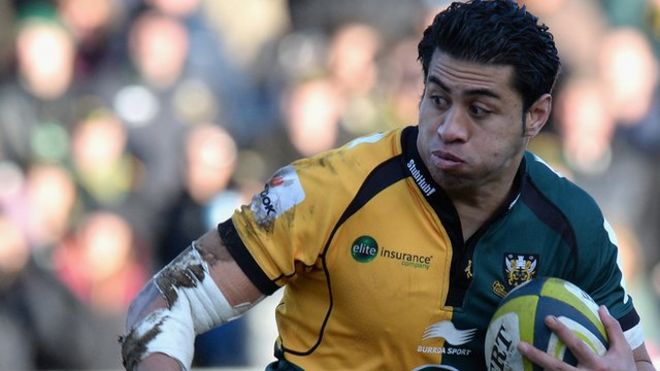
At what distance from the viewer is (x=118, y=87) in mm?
8234

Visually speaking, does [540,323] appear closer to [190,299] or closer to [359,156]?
[359,156]

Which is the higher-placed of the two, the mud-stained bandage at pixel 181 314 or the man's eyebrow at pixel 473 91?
the man's eyebrow at pixel 473 91

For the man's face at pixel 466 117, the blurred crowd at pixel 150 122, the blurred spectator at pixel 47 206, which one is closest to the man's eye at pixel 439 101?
the man's face at pixel 466 117

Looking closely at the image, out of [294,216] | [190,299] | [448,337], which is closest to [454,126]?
[294,216]

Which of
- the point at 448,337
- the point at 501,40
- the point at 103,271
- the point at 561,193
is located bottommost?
the point at 103,271

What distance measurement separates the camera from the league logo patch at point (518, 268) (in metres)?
4.29

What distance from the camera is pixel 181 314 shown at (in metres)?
4.03

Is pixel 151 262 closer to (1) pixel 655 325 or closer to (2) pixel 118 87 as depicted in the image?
(2) pixel 118 87

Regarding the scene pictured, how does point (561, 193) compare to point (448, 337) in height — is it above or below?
above

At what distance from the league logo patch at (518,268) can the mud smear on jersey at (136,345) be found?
43.6 inches

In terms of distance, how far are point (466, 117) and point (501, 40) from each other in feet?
0.84

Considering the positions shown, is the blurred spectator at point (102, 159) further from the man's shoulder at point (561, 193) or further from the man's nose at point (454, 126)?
the man's nose at point (454, 126)

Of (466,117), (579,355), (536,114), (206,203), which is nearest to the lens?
(579,355)

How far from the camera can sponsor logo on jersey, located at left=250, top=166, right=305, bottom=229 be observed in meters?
4.09
